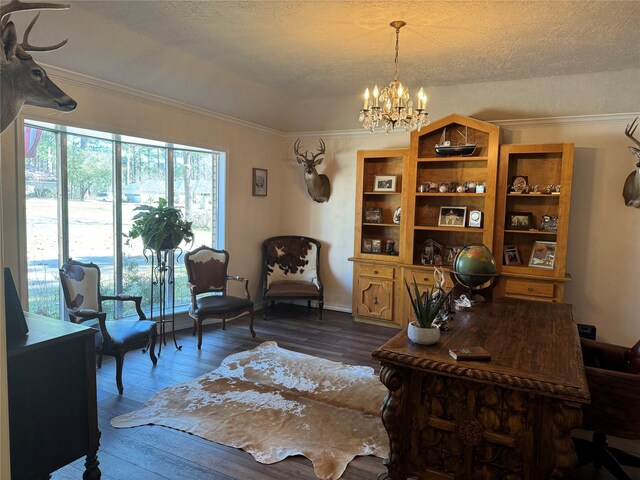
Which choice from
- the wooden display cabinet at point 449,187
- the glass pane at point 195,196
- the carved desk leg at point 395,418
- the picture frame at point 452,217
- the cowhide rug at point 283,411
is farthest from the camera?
the glass pane at point 195,196

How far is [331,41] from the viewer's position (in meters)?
3.56

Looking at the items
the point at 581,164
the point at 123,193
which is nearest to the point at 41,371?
the point at 123,193

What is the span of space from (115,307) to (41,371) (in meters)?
2.77

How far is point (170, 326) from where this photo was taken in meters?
5.00

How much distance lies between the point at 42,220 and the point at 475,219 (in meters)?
4.59

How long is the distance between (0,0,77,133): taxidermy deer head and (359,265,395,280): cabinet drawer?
409 centimetres

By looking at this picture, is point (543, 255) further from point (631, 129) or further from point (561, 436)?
point (561, 436)

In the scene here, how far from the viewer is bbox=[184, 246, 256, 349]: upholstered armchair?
14.6 ft

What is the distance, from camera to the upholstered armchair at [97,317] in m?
3.35

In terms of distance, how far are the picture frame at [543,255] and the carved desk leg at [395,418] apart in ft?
10.7

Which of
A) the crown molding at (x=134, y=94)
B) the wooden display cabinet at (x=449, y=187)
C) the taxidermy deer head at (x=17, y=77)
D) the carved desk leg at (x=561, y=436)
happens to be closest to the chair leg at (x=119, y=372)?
the taxidermy deer head at (x=17, y=77)

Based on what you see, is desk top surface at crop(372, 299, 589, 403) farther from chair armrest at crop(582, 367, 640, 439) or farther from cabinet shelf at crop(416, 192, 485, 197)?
cabinet shelf at crop(416, 192, 485, 197)

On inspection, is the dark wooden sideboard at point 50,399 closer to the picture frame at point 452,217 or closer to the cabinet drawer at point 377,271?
the cabinet drawer at point 377,271

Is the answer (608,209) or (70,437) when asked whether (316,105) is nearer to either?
(608,209)
